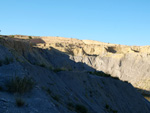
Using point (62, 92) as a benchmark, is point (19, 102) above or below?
above

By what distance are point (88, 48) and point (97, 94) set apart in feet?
227

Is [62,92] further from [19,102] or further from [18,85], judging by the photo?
[19,102]

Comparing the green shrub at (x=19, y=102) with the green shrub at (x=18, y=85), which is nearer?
the green shrub at (x=19, y=102)

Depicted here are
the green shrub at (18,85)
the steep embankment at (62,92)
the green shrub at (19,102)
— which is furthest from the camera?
the green shrub at (18,85)

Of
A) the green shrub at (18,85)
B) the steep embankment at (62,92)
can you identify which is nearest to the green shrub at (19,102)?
the steep embankment at (62,92)

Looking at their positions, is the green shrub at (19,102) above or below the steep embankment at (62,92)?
above

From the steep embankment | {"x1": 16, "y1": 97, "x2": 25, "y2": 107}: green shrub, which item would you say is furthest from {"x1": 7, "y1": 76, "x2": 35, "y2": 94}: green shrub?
{"x1": 16, "y1": 97, "x2": 25, "y2": 107}: green shrub

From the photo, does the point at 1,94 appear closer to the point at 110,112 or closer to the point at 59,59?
the point at 110,112

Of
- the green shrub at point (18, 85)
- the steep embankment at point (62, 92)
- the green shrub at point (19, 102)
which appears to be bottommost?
the steep embankment at point (62, 92)

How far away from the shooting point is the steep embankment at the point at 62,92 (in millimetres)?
6461

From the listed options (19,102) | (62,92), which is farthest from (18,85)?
(62,92)

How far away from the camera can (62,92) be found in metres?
11.3

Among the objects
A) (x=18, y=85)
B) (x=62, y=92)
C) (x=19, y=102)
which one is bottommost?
(x=62, y=92)

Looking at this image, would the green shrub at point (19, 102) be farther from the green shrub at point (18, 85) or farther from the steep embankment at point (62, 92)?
the green shrub at point (18, 85)
